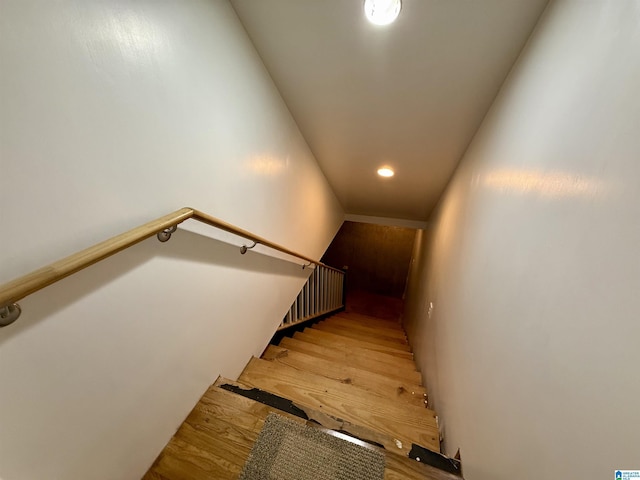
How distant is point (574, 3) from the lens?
75 cm

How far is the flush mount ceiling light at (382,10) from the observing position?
0.96 m

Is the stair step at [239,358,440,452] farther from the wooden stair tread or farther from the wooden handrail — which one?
the wooden handrail

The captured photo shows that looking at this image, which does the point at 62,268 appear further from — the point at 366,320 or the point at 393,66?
the point at 366,320

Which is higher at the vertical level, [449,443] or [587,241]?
[587,241]

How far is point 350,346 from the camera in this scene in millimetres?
2420

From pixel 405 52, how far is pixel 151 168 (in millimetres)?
1225

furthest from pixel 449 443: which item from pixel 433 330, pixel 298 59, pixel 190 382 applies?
pixel 298 59

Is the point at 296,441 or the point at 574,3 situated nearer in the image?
the point at 574,3

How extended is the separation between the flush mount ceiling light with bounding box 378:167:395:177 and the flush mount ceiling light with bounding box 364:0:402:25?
144 centimetres

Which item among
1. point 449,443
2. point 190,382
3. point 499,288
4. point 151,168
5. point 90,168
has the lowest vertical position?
point 190,382

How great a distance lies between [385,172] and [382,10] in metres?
1.56

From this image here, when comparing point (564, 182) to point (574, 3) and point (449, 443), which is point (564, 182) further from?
point (449, 443)

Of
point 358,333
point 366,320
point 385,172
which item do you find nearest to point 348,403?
point 358,333

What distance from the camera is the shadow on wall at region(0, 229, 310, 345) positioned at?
0.59 m
